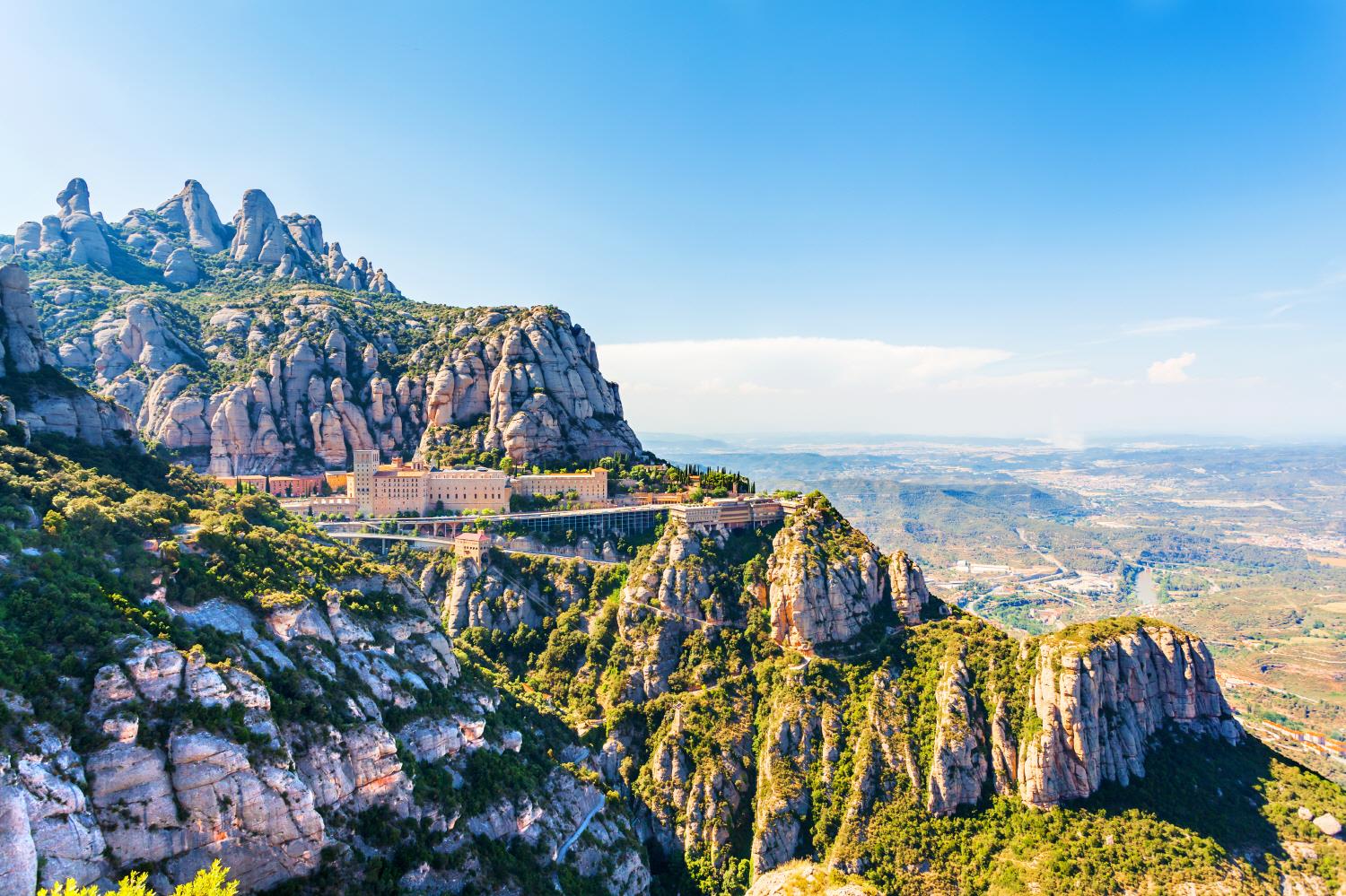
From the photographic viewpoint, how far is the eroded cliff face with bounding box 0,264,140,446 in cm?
6212

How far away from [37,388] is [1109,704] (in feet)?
356

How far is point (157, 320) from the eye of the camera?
144 meters

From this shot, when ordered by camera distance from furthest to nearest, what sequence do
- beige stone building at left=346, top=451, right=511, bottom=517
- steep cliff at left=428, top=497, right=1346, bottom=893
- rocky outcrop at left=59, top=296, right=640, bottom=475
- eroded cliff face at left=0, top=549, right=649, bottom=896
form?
rocky outcrop at left=59, top=296, right=640, bottom=475 < beige stone building at left=346, top=451, right=511, bottom=517 < steep cliff at left=428, top=497, right=1346, bottom=893 < eroded cliff face at left=0, top=549, right=649, bottom=896

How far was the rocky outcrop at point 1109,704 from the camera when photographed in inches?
2645

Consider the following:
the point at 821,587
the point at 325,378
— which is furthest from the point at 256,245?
the point at 821,587

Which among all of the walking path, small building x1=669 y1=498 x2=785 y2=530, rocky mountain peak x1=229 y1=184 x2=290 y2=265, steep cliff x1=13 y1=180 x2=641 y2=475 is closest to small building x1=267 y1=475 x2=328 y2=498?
steep cliff x1=13 y1=180 x2=641 y2=475

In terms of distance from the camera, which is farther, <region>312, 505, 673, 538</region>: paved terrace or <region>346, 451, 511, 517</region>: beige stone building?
<region>346, 451, 511, 517</region>: beige stone building

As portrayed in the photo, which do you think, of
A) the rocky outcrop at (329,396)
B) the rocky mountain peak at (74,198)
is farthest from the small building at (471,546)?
the rocky mountain peak at (74,198)

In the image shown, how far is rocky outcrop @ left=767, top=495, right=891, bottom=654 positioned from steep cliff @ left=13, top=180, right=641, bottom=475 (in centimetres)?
5162

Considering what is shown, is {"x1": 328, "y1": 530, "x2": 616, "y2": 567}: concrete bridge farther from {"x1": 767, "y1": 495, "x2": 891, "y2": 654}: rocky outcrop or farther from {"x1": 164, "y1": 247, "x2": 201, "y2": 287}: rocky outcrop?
{"x1": 164, "y1": 247, "x2": 201, "y2": 287}: rocky outcrop

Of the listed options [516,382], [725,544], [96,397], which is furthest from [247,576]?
[516,382]

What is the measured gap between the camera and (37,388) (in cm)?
6378

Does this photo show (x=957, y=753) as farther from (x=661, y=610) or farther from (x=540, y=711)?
(x=540, y=711)

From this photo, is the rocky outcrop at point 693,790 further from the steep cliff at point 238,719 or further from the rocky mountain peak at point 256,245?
the rocky mountain peak at point 256,245
